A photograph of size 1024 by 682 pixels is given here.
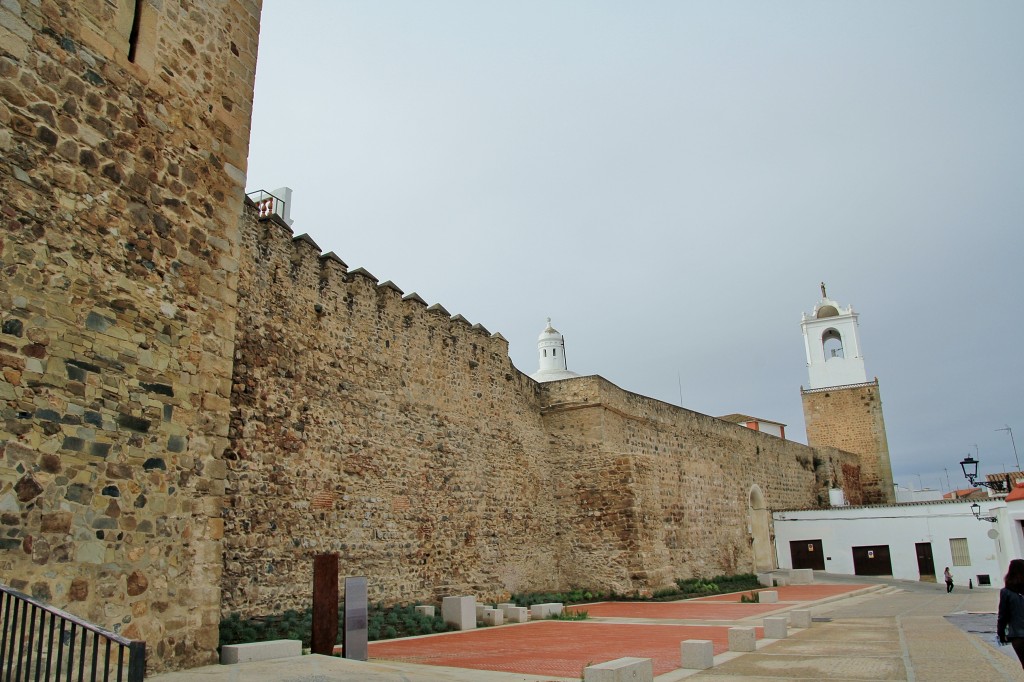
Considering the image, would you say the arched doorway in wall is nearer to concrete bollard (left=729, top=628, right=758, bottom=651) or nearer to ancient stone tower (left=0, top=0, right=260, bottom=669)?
concrete bollard (left=729, top=628, right=758, bottom=651)

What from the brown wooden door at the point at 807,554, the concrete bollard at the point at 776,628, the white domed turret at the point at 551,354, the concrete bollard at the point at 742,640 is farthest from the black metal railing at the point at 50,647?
the white domed turret at the point at 551,354

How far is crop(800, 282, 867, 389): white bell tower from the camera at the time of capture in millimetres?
43906

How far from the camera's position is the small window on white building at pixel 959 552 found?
27.3 m

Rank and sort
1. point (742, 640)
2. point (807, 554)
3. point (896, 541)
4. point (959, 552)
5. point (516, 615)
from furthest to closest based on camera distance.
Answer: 1. point (807, 554)
2. point (896, 541)
3. point (959, 552)
4. point (516, 615)
5. point (742, 640)

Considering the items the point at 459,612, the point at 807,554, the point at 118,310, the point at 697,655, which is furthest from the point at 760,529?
the point at 118,310

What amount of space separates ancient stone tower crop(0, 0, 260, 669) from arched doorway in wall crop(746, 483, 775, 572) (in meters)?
25.1

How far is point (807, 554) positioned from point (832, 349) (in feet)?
61.8

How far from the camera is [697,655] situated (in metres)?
8.26

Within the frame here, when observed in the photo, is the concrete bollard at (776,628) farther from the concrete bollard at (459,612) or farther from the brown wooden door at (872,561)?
the brown wooden door at (872,561)

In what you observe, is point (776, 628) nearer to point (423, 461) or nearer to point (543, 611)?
point (543, 611)

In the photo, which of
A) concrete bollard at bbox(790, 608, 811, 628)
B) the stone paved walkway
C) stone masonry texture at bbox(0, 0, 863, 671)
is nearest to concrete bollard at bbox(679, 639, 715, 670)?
the stone paved walkway

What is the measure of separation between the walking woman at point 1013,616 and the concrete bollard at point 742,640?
3847 millimetres

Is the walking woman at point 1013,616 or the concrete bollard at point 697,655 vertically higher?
the walking woman at point 1013,616

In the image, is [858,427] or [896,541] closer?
[896,541]
